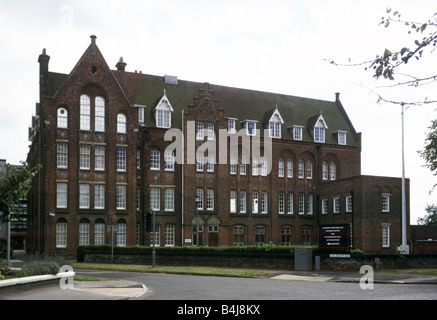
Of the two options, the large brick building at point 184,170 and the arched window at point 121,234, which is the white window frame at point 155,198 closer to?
the large brick building at point 184,170

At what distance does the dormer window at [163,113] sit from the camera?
185ft

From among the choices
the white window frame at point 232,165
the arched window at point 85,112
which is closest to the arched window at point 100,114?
the arched window at point 85,112

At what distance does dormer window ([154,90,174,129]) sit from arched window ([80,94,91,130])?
6.97 meters

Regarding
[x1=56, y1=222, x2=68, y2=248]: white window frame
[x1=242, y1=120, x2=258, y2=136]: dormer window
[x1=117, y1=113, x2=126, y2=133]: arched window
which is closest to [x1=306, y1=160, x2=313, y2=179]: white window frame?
A: [x1=242, y1=120, x2=258, y2=136]: dormer window

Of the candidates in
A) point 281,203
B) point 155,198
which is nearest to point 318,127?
point 281,203

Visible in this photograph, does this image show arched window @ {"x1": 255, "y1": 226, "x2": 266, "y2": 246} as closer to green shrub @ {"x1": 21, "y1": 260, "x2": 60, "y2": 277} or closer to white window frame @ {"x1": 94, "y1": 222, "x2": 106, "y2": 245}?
white window frame @ {"x1": 94, "y1": 222, "x2": 106, "y2": 245}

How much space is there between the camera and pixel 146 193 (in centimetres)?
5500

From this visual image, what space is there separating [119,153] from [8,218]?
28723 mm

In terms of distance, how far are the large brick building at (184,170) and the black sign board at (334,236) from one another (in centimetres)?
1325

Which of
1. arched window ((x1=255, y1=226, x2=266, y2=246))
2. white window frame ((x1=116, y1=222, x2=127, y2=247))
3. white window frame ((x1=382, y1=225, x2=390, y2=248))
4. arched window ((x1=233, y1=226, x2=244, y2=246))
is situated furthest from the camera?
arched window ((x1=255, y1=226, x2=266, y2=246))

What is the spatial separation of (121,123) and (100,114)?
7.04 ft

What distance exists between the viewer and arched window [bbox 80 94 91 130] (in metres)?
52.2

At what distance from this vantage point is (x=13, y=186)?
2300 cm
